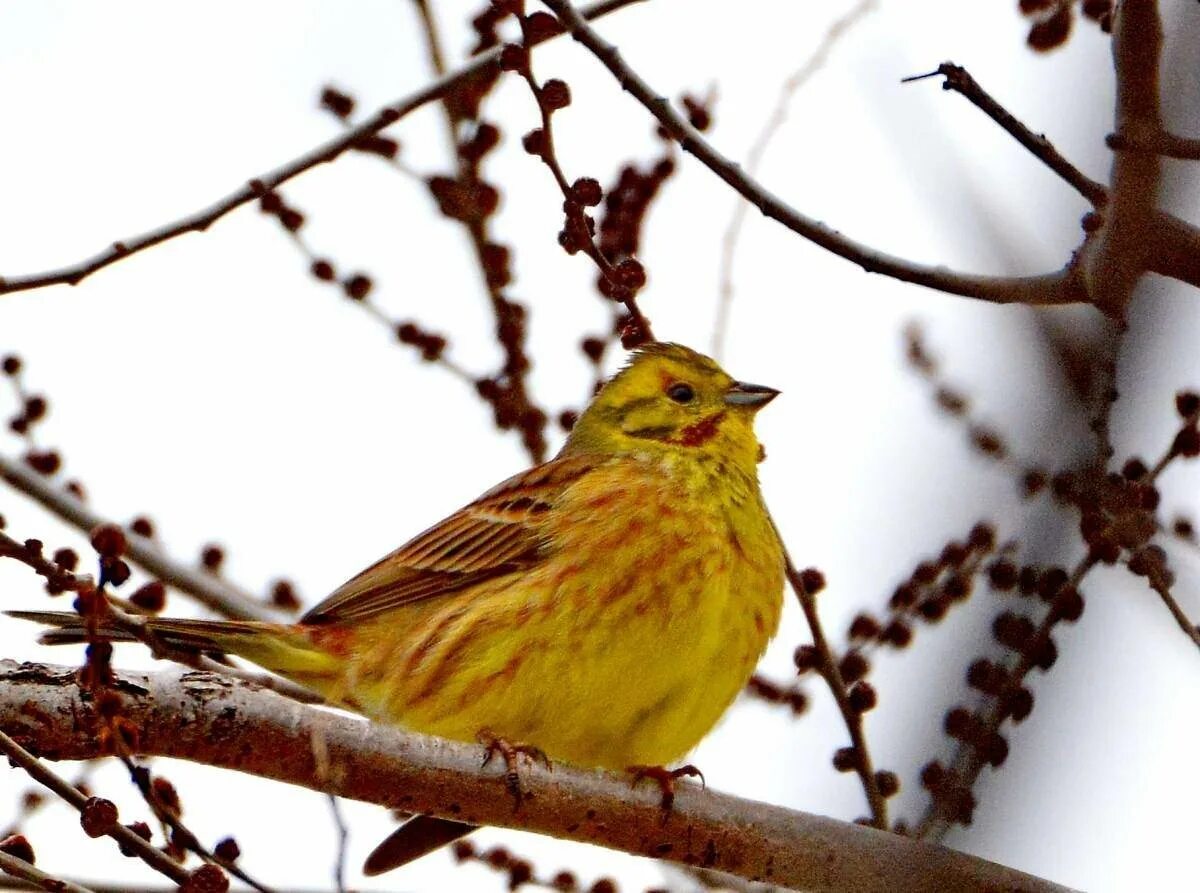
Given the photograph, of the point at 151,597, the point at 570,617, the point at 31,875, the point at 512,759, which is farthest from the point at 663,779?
the point at 31,875

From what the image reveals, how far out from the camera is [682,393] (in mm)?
5738

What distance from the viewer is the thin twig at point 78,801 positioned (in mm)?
2855

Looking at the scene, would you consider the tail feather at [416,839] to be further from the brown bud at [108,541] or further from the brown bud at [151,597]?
the brown bud at [108,541]

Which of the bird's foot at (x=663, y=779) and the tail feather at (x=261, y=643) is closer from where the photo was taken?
the bird's foot at (x=663, y=779)

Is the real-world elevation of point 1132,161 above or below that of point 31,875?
above

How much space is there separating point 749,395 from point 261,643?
1.82m

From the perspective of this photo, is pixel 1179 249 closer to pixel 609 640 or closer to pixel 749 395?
pixel 609 640

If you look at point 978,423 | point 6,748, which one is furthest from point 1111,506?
point 6,748

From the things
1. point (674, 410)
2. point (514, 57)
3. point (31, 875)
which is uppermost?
point (674, 410)

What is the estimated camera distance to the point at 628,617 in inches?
183

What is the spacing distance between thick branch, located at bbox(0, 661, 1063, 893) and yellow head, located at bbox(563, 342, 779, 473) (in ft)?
5.56

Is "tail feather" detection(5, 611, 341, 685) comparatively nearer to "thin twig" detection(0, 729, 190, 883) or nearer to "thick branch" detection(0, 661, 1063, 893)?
"thick branch" detection(0, 661, 1063, 893)

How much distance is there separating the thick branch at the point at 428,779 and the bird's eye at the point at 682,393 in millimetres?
1969

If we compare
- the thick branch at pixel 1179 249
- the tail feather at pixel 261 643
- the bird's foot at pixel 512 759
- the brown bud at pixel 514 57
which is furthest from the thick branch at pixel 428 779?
the brown bud at pixel 514 57
